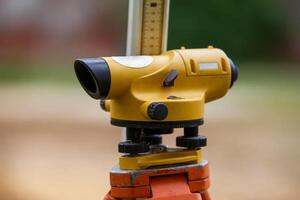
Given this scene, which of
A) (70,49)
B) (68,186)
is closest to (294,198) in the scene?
(68,186)

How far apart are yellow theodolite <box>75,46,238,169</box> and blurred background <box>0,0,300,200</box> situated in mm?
473

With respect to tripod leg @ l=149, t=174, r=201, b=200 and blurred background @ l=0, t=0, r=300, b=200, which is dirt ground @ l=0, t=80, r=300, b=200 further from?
tripod leg @ l=149, t=174, r=201, b=200

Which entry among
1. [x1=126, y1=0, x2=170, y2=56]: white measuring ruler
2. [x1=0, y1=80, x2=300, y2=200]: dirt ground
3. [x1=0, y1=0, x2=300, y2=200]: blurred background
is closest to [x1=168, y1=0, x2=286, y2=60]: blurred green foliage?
[x1=0, y1=0, x2=300, y2=200]: blurred background

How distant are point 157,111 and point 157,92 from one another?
0.05m

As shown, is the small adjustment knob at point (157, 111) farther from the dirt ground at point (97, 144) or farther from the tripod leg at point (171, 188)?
the dirt ground at point (97, 144)

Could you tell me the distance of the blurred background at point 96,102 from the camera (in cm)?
155

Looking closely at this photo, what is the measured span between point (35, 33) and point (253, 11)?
71 centimetres

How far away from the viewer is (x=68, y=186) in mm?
1688

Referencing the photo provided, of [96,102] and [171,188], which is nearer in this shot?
[171,188]

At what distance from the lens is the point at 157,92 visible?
0.89 meters

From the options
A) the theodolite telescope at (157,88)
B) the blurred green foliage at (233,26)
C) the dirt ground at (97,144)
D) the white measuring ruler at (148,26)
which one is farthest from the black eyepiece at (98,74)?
the dirt ground at (97,144)

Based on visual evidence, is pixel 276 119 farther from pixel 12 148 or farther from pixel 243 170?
pixel 12 148

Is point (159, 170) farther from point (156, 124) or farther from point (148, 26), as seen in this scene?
point (148, 26)

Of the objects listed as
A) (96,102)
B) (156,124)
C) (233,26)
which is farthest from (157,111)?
(233,26)
